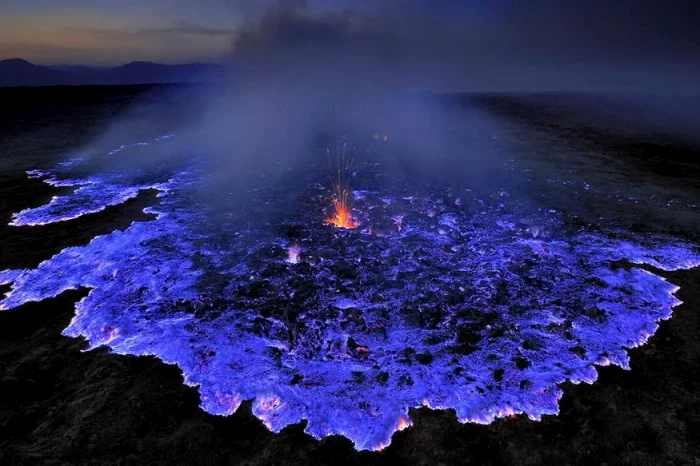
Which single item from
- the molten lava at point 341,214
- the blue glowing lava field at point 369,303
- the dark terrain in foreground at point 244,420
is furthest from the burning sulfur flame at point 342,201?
the dark terrain in foreground at point 244,420

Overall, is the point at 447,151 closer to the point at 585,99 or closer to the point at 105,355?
the point at 105,355

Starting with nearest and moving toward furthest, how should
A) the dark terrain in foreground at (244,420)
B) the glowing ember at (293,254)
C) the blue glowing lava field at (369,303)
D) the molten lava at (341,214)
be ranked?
the dark terrain in foreground at (244,420) < the blue glowing lava field at (369,303) < the glowing ember at (293,254) < the molten lava at (341,214)

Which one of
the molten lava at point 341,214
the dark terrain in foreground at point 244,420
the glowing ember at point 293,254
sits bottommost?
the dark terrain in foreground at point 244,420

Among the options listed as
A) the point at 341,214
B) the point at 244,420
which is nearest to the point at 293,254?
the point at 341,214

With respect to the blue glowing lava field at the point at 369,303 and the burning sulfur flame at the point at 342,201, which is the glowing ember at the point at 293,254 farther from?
the burning sulfur flame at the point at 342,201

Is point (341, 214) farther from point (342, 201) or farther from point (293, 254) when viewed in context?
point (293, 254)

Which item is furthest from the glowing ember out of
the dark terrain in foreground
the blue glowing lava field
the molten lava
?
the dark terrain in foreground

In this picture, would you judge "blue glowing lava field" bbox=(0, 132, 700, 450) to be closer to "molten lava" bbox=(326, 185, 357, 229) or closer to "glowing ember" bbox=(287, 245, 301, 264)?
"glowing ember" bbox=(287, 245, 301, 264)

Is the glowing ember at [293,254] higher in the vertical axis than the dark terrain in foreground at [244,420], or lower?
higher
